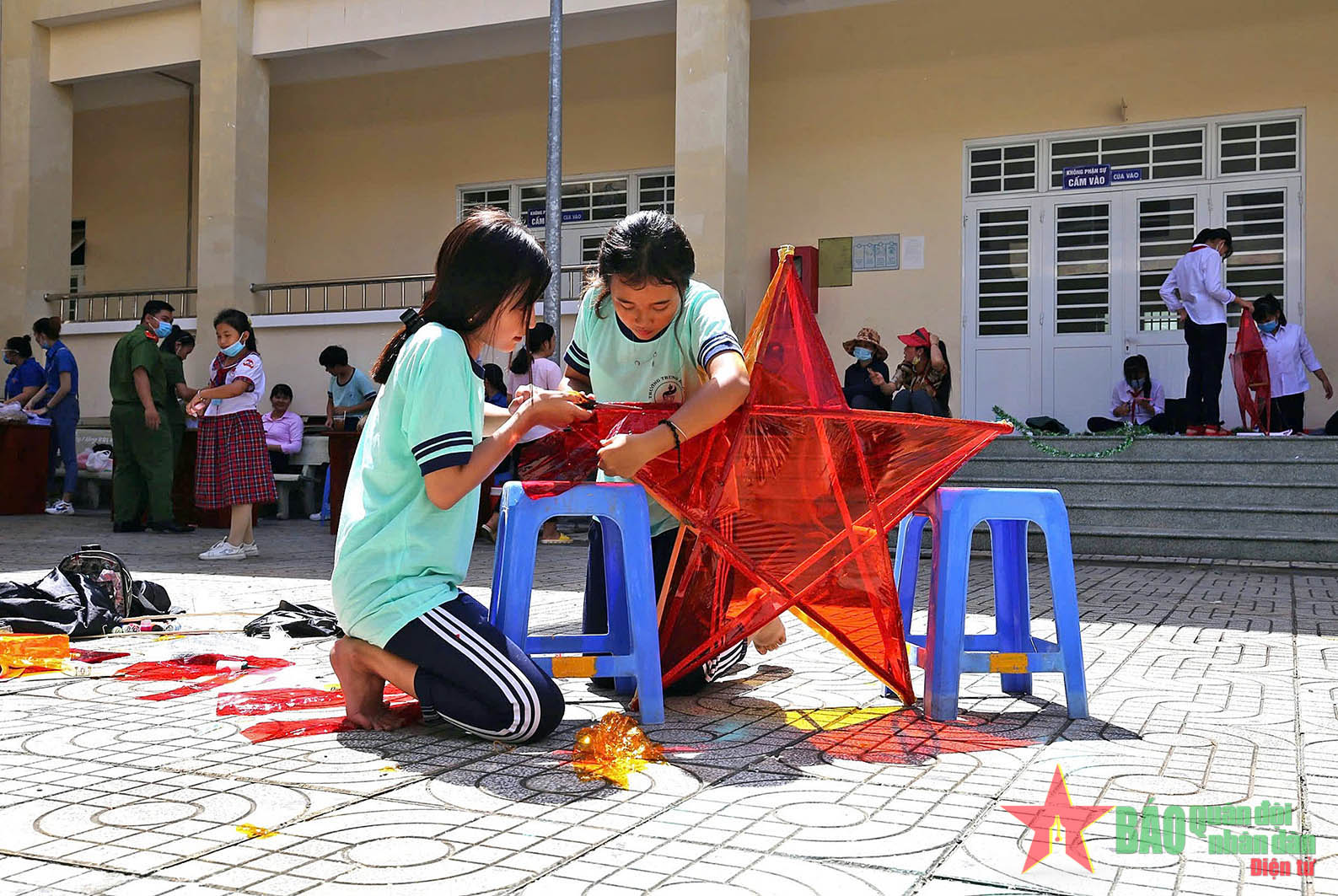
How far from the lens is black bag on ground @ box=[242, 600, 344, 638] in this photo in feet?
15.8

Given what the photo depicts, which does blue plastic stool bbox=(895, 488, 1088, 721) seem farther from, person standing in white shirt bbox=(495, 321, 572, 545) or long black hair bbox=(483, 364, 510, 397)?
long black hair bbox=(483, 364, 510, 397)

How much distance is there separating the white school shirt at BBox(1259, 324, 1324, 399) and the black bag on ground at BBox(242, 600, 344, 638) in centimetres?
888

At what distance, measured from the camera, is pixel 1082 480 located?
31.6 ft

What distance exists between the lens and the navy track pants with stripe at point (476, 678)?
114 inches

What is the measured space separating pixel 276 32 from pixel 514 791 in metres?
12.7

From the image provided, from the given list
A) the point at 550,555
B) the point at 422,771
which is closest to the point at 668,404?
the point at 422,771

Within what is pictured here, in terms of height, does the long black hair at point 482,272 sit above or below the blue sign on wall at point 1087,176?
below

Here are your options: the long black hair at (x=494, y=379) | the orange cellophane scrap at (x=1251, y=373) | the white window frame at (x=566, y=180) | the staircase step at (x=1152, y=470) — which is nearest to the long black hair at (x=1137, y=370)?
the orange cellophane scrap at (x=1251, y=373)

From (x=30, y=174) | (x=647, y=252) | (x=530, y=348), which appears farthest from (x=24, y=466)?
(x=647, y=252)

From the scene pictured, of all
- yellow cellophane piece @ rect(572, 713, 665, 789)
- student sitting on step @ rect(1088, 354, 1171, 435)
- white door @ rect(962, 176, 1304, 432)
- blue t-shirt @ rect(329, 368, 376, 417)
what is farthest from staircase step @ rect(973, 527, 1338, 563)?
yellow cellophane piece @ rect(572, 713, 665, 789)

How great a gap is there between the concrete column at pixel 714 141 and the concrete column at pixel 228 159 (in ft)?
17.3

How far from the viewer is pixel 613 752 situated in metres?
2.86

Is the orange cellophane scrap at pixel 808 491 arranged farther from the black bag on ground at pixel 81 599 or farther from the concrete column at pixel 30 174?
the concrete column at pixel 30 174

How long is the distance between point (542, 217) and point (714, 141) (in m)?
4.02
